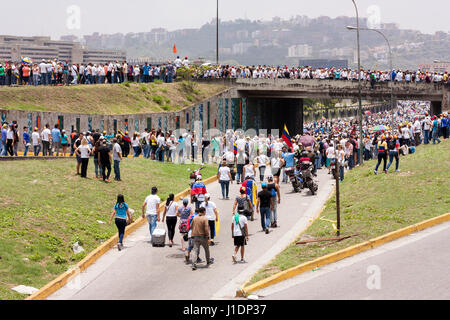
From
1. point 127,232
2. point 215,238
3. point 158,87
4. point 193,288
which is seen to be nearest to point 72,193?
point 127,232

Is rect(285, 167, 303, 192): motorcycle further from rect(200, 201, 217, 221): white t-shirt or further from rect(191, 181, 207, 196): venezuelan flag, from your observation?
rect(200, 201, 217, 221): white t-shirt

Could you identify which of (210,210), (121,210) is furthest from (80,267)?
(210,210)

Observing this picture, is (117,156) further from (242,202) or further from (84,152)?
(242,202)

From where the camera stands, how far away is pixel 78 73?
4469 centimetres

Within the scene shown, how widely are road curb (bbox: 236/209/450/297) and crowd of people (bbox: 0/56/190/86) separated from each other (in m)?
29.1

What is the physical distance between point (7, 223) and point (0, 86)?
2240cm

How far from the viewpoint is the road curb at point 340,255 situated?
14.2 m

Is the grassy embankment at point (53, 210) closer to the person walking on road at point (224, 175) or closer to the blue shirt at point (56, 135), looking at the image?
the blue shirt at point (56, 135)

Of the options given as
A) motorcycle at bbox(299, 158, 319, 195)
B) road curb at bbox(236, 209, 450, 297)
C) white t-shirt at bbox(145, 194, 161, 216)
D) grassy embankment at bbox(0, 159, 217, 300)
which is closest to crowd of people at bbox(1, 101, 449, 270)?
white t-shirt at bbox(145, 194, 161, 216)

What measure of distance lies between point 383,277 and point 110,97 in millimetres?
32968

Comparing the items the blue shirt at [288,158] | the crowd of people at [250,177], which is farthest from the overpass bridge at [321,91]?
the blue shirt at [288,158]

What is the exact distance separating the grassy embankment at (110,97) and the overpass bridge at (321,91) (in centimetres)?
280

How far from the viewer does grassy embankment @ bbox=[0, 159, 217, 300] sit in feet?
53.1

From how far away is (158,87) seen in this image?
50.1 m
